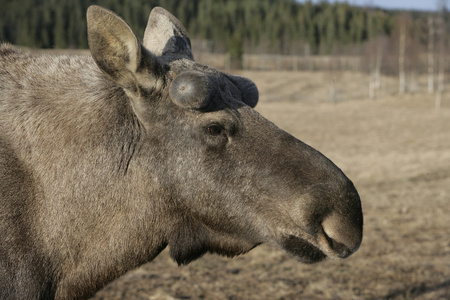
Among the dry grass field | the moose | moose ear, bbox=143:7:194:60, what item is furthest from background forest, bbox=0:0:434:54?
the moose

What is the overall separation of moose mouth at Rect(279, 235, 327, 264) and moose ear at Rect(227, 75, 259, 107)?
1065 millimetres

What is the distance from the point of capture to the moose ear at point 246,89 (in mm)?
3629

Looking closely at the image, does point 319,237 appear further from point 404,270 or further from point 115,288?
point 404,270

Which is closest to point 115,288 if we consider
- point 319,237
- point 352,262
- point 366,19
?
point 352,262

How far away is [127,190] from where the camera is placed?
3293 mm

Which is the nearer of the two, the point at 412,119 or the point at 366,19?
the point at 412,119

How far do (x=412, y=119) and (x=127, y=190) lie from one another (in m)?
34.5

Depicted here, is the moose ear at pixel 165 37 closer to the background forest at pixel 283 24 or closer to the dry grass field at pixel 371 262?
the dry grass field at pixel 371 262

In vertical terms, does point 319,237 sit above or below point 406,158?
above

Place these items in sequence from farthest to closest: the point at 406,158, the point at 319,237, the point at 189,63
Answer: the point at 406,158, the point at 189,63, the point at 319,237

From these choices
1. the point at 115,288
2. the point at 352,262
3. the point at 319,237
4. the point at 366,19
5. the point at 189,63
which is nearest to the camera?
the point at 319,237

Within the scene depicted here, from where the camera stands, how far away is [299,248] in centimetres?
321

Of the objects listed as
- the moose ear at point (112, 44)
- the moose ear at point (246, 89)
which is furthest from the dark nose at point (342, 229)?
the moose ear at point (112, 44)

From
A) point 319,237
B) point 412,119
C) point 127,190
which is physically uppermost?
point 127,190
